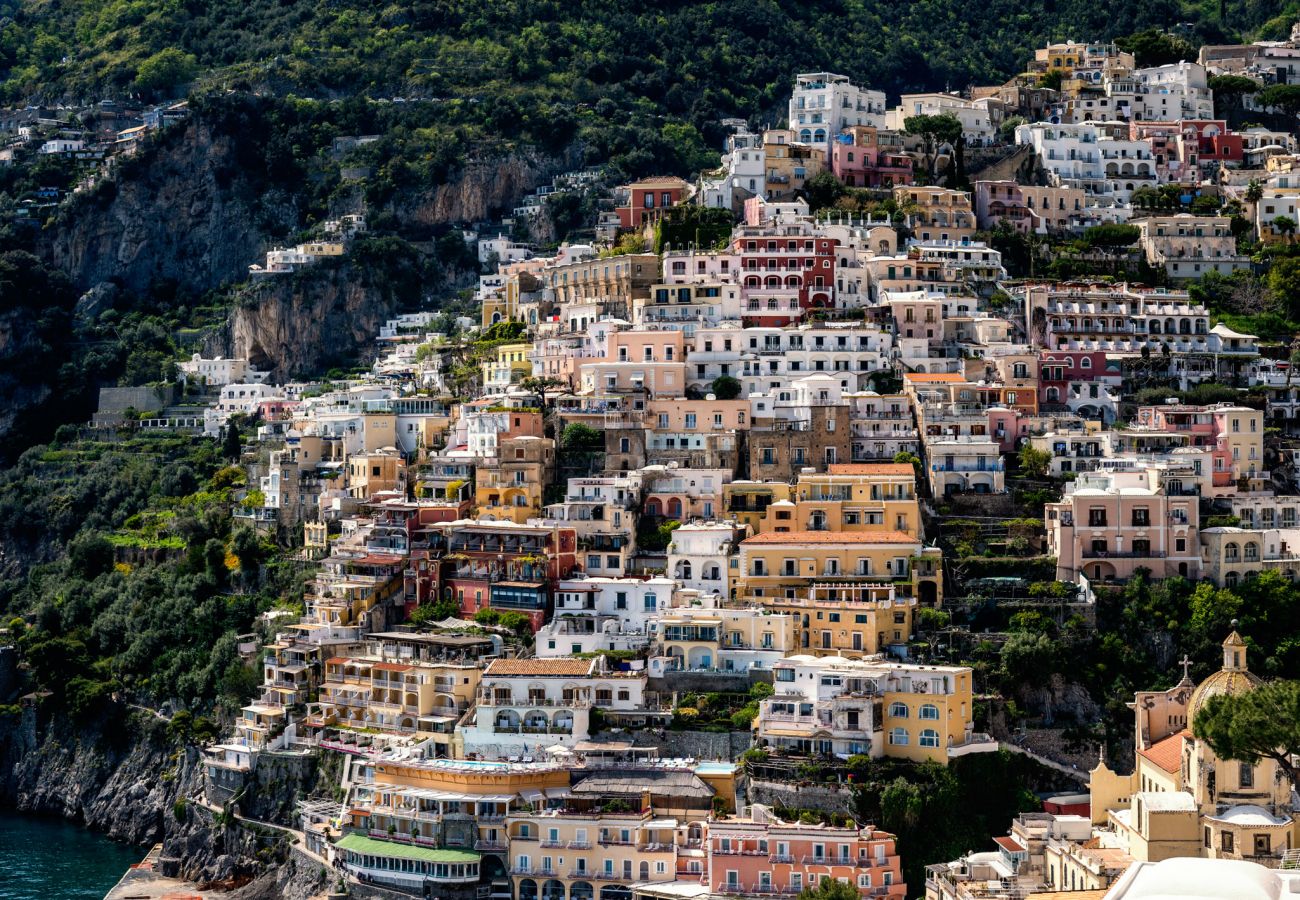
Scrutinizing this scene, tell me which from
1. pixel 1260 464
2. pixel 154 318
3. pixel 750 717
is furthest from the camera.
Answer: pixel 154 318

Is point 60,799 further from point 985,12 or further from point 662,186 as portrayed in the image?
point 985,12

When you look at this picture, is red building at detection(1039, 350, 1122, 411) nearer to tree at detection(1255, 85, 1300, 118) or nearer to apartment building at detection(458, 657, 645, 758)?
apartment building at detection(458, 657, 645, 758)

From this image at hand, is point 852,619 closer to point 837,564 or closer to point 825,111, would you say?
point 837,564

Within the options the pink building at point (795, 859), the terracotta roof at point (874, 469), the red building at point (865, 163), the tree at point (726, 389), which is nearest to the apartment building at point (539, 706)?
the pink building at point (795, 859)

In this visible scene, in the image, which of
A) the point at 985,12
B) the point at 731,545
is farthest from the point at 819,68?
the point at 731,545

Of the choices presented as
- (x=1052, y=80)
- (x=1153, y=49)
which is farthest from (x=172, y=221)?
(x=1153, y=49)

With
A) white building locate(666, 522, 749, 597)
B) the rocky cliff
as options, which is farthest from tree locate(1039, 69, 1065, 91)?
the rocky cliff
